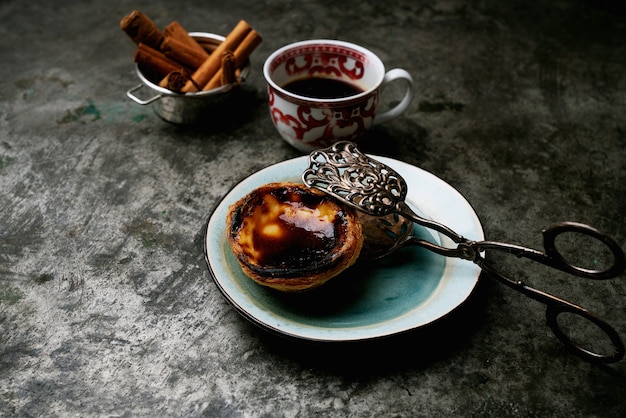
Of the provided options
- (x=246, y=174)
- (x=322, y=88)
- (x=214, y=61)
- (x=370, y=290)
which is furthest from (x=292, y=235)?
(x=214, y=61)

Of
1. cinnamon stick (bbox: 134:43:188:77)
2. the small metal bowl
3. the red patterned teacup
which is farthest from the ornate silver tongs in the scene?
cinnamon stick (bbox: 134:43:188:77)

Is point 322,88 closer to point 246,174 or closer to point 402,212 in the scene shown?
point 246,174

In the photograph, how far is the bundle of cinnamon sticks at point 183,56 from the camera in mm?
1521

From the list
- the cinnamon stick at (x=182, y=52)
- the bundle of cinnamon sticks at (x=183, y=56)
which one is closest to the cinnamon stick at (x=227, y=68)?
the bundle of cinnamon sticks at (x=183, y=56)

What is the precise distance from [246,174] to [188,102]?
0.85ft

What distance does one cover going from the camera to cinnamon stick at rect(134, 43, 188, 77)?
1528 mm

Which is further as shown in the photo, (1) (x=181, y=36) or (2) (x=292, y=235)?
(1) (x=181, y=36)

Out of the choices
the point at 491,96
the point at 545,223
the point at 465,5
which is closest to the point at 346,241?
the point at 545,223

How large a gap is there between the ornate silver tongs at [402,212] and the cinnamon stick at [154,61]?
0.64m

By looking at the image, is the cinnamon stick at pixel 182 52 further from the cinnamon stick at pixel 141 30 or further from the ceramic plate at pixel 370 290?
the ceramic plate at pixel 370 290

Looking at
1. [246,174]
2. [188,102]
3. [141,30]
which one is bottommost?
[246,174]

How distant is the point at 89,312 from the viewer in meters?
1.13

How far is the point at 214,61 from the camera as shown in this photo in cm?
157

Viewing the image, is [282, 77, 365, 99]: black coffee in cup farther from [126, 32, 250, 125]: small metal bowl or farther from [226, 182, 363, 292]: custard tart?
[226, 182, 363, 292]: custard tart
